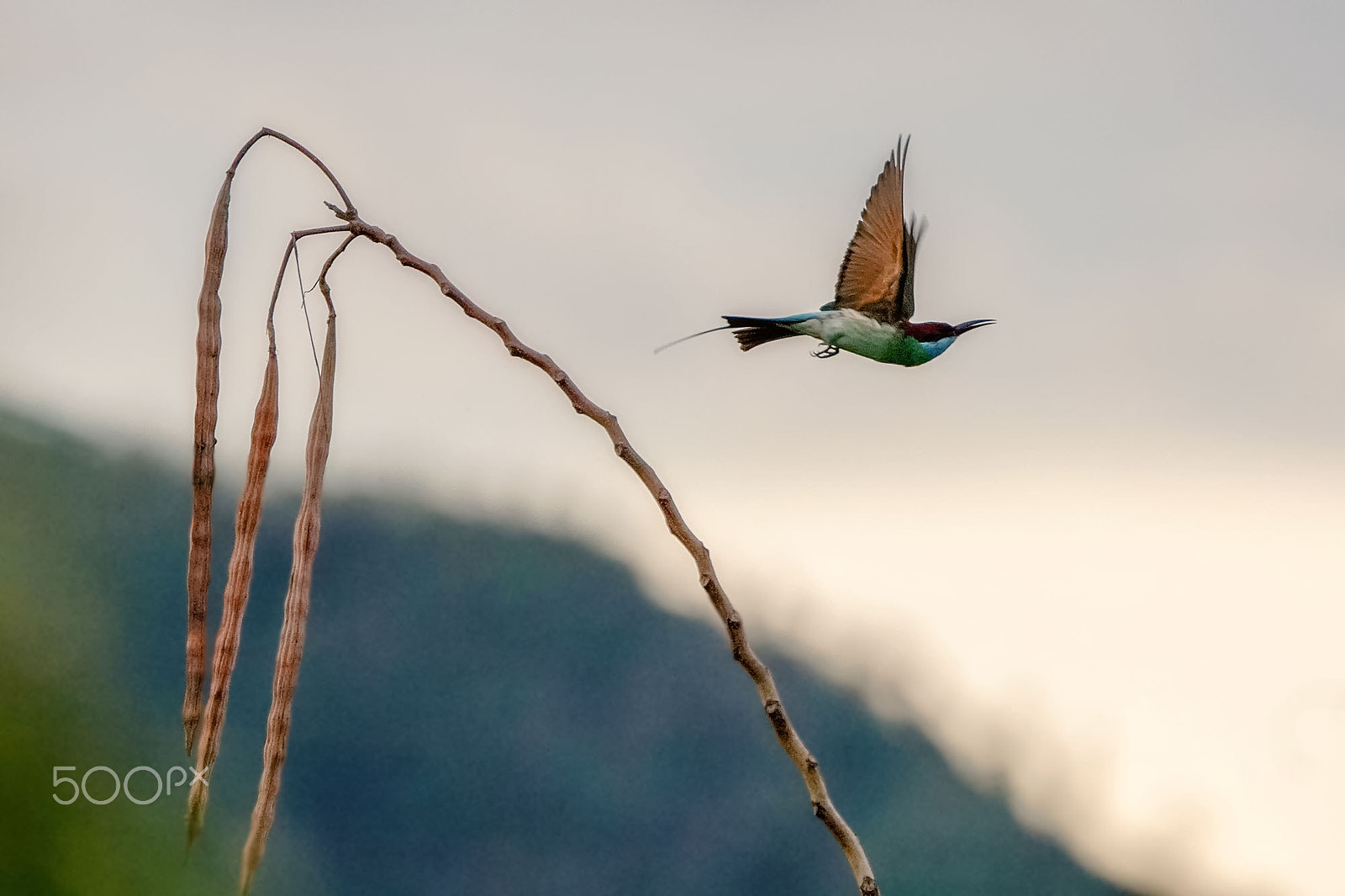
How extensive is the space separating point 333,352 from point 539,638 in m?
52.5

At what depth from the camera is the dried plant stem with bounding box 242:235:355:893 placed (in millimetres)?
2803

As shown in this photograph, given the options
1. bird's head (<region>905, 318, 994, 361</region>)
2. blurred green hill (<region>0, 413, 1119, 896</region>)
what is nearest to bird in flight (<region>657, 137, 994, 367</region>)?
bird's head (<region>905, 318, 994, 361</region>)

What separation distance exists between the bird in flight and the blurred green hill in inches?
1450

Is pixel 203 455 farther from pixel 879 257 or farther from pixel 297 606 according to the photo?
pixel 879 257

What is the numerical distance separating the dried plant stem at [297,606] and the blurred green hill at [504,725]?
1460 inches

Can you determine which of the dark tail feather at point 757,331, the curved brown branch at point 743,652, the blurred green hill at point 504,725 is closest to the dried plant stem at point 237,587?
the curved brown branch at point 743,652

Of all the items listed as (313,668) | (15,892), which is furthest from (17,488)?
(15,892)

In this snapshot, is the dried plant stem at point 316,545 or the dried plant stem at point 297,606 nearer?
the dried plant stem at point 316,545

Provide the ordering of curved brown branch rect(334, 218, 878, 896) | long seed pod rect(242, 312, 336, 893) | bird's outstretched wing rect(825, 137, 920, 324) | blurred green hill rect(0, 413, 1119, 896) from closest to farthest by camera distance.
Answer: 1. curved brown branch rect(334, 218, 878, 896)
2. long seed pod rect(242, 312, 336, 893)
3. bird's outstretched wing rect(825, 137, 920, 324)
4. blurred green hill rect(0, 413, 1119, 896)

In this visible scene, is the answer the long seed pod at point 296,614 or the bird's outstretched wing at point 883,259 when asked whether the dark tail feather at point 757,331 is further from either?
the long seed pod at point 296,614

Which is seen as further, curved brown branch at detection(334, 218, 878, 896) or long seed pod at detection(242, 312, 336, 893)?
long seed pod at detection(242, 312, 336, 893)

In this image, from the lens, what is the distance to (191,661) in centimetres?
292

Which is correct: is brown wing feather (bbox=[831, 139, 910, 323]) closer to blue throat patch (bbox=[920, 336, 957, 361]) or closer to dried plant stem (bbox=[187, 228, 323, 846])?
blue throat patch (bbox=[920, 336, 957, 361])

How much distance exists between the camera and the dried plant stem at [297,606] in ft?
9.20
